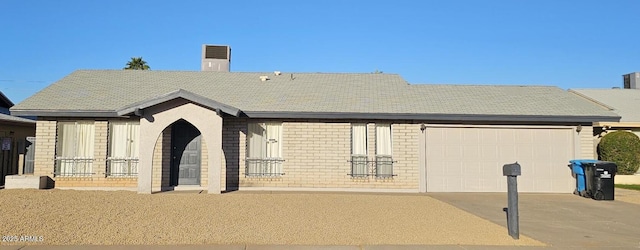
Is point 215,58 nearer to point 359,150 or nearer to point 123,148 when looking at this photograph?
point 123,148

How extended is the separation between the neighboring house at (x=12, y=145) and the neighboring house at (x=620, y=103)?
821 inches

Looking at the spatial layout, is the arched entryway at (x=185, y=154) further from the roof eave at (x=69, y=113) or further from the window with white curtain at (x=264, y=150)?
the roof eave at (x=69, y=113)

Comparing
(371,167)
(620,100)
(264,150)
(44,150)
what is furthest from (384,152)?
(620,100)

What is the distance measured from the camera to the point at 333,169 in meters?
14.0

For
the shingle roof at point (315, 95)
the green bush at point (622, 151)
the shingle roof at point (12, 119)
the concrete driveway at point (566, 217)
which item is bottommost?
the concrete driveway at point (566, 217)

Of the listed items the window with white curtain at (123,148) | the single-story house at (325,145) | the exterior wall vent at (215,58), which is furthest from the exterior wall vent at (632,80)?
the window with white curtain at (123,148)

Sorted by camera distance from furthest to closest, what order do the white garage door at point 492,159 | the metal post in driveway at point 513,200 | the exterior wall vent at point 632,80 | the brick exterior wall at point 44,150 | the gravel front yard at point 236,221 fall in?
1. the exterior wall vent at point 632,80
2. the white garage door at point 492,159
3. the brick exterior wall at point 44,150
4. the metal post in driveway at point 513,200
5. the gravel front yard at point 236,221

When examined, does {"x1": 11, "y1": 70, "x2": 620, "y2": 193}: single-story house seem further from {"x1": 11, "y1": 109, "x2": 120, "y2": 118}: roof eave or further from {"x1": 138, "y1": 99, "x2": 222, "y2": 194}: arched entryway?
{"x1": 138, "y1": 99, "x2": 222, "y2": 194}: arched entryway

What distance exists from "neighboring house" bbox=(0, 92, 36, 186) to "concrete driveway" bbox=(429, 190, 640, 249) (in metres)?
13.2

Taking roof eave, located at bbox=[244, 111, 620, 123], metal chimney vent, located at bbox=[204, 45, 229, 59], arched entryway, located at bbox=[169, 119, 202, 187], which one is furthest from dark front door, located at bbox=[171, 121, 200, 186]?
metal chimney vent, located at bbox=[204, 45, 229, 59]

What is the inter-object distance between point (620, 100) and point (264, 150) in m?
18.9

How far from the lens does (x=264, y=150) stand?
14.1 m

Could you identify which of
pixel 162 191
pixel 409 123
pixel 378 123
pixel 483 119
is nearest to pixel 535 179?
pixel 483 119

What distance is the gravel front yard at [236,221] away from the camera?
281 inches
